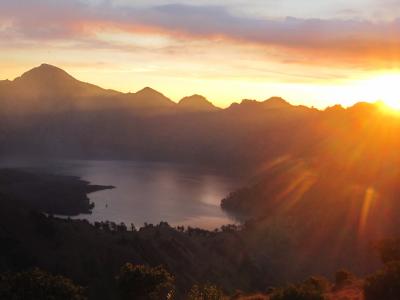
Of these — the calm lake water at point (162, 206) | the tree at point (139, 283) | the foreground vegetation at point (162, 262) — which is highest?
the tree at point (139, 283)

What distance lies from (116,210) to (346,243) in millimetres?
75402

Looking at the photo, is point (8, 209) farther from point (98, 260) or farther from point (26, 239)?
point (98, 260)

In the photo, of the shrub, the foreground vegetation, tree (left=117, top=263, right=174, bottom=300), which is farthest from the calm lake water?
tree (left=117, top=263, right=174, bottom=300)

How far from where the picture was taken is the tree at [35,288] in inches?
846

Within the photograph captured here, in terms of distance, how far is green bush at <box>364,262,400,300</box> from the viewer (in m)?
25.4

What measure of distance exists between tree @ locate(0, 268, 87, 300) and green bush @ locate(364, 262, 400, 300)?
15.1m

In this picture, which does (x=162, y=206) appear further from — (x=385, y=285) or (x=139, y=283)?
(x=385, y=285)

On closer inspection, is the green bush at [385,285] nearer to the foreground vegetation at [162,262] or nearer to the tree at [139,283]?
the foreground vegetation at [162,262]

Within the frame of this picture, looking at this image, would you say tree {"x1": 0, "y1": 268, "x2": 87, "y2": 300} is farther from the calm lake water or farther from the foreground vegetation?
the calm lake water

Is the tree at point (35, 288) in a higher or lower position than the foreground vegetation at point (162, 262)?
higher

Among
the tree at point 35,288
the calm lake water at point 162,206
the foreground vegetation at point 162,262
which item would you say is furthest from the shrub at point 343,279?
the calm lake water at point 162,206

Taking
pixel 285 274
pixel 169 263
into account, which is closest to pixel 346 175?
pixel 285 274

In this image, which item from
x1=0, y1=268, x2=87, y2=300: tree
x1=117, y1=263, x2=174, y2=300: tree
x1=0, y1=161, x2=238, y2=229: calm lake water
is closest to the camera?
x1=0, y1=268, x2=87, y2=300: tree

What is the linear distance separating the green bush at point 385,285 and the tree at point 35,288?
15.1 metres
